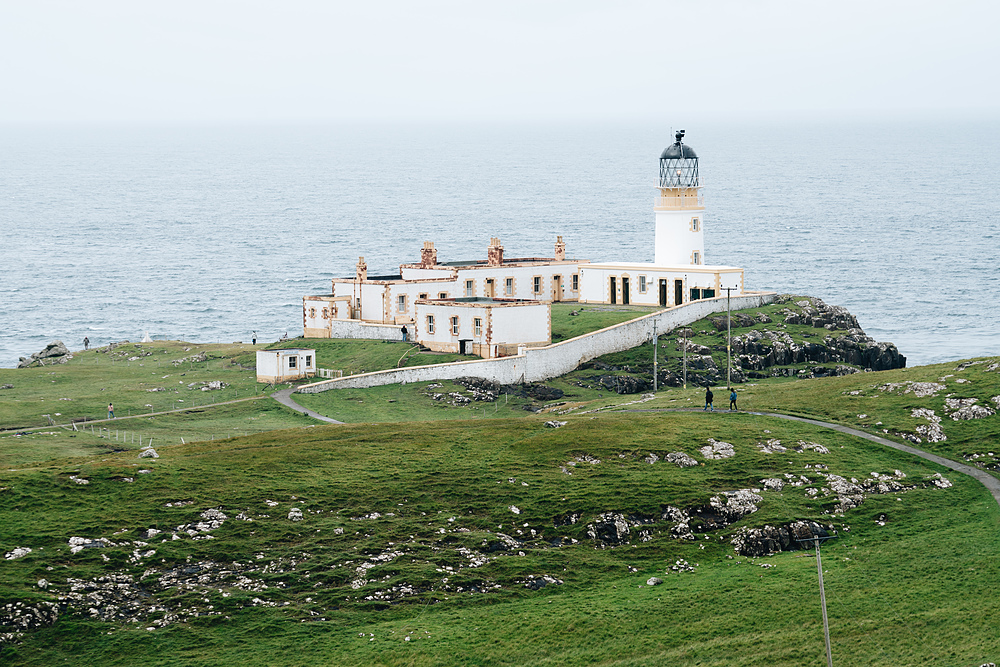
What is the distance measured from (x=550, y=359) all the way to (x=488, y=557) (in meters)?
44.9

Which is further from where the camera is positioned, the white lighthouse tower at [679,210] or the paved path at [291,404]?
the white lighthouse tower at [679,210]

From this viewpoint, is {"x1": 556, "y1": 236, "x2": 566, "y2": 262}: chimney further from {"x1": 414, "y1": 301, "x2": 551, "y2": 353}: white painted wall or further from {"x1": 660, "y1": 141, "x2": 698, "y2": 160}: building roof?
{"x1": 414, "y1": 301, "x2": 551, "y2": 353}: white painted wall

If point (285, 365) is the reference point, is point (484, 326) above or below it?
above

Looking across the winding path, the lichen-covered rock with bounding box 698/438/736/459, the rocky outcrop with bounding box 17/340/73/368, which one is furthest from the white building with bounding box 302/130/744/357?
the lichen-covered rock with bounding box 698/438/736/459

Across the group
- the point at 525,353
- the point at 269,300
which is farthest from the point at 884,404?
the point at 269,300

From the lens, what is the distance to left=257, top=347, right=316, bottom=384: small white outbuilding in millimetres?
95000

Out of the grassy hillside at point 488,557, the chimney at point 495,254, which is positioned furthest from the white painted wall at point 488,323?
the grassy hillside at point 488,557

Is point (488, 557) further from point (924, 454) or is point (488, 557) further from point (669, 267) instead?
point (669, 267)

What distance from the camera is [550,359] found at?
3836 inches

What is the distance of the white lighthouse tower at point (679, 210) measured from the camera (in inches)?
4678

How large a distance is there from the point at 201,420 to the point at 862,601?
46649 mm

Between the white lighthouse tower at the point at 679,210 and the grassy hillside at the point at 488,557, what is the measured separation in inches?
2143

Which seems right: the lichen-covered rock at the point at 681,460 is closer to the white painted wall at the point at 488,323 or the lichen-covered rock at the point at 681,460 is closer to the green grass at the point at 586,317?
the white painted wall at the point at 488,323

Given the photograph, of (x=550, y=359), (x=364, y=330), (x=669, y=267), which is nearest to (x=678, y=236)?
(x=669, y=267)
